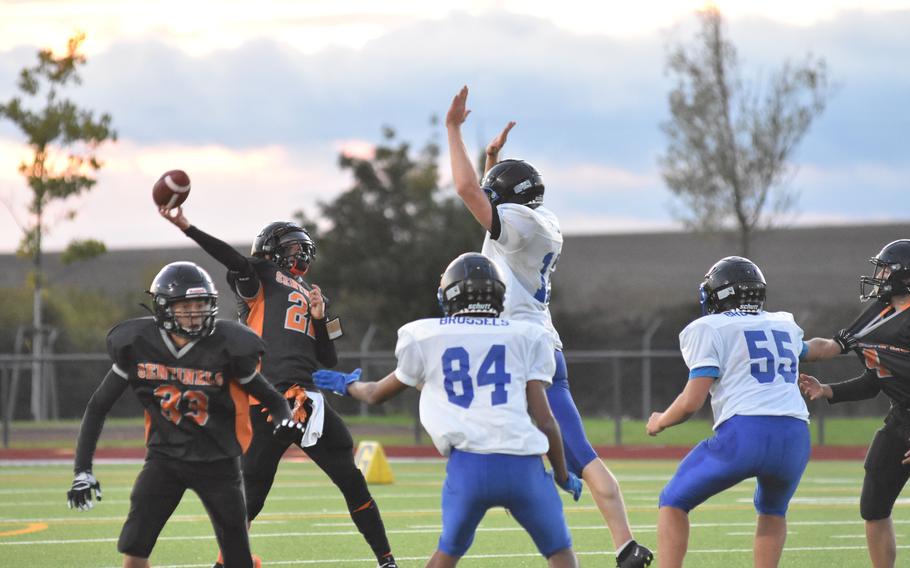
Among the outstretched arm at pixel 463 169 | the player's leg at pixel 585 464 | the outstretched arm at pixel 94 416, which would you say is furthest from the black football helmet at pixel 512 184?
the outstretched arm at pixel 94 416

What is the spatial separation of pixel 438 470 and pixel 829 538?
24.4 ft

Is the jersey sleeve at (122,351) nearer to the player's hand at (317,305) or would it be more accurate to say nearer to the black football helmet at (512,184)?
the player's hand at (317,305)

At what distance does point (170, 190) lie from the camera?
663cm

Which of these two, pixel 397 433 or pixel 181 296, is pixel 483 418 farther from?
pixel 397 433

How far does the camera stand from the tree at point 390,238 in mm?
29672

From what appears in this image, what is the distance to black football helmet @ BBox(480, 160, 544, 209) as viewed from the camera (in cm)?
690

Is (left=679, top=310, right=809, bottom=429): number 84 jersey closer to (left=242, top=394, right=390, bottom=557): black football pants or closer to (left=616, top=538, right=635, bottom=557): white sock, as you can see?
(left=616, top=538, right=635, bottom=557): white sock

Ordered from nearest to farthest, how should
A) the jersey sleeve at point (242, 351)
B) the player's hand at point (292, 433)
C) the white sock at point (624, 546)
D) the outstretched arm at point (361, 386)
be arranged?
the outstretched arm at point (361, 386) < the jersey sleeve at point (242, 351) < the white sock at point (624, 546) < the player's hand at point (292, 433)

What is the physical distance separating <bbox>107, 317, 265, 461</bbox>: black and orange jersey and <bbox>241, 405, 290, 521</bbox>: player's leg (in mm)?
1327

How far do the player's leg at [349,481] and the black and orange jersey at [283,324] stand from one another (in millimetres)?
319

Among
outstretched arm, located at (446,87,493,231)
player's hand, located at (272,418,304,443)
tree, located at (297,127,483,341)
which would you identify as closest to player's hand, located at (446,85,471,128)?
outstretched arm, located at (446,87,493,231)

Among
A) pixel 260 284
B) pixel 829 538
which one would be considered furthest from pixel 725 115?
pixel 260 284

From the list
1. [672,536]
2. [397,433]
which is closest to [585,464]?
[672,536]

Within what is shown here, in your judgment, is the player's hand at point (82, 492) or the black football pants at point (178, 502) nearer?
the player's hand at point (82, 492)
